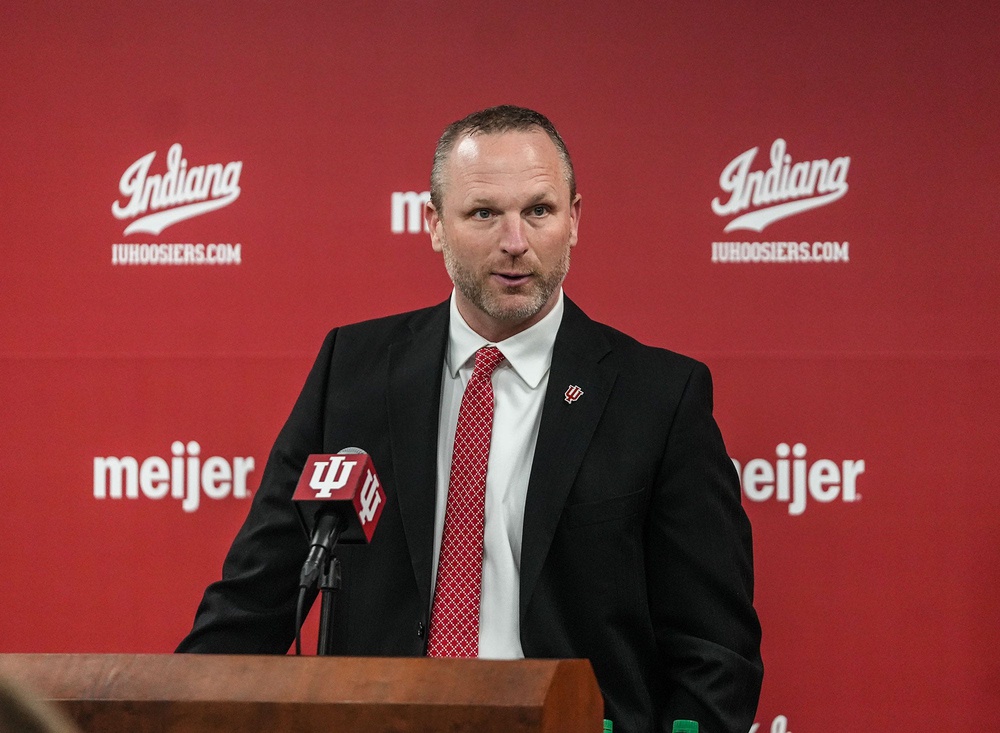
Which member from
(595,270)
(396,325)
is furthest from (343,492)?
(595,270)

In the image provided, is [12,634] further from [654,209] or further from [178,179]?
[654,209]

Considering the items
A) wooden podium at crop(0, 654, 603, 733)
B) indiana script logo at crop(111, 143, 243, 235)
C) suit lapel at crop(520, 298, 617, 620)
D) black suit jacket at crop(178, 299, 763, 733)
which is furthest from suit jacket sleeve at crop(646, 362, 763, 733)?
indiana script logo at crop(111, 143, 243, 235)

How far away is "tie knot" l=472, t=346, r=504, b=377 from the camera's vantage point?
5.60ft

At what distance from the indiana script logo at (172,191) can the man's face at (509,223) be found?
1.16m

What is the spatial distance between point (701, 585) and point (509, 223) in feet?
1.85

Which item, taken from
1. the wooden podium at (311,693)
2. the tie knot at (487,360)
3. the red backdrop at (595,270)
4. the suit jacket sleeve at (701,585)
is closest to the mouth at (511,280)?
the tie knot at (487,360)

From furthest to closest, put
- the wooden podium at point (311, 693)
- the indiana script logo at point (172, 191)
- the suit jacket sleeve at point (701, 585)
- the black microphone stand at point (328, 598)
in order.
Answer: the indiana script logo at point (172, 191)
the suit jacket sleeve at point (701, 585)
the black microphone stand at point (328, 598)
the wooden podium at point (311, 693)

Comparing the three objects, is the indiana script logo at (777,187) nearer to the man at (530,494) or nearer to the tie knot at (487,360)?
the man at (530,494)

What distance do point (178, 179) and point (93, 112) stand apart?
0.26 m

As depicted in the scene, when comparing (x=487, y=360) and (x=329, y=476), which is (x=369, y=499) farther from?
(x=487, y=360)

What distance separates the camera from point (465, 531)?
63.4 inches

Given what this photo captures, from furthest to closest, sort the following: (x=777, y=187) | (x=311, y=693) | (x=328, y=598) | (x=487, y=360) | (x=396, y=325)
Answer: (x=777, y=187)
(x=396, y=325)
(x=487, y=360)
(x=328, y=598)
(x=311, y=693)

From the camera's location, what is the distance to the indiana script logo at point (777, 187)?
8.63 feet

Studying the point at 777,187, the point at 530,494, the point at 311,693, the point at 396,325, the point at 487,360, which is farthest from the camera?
the point at 777,187
